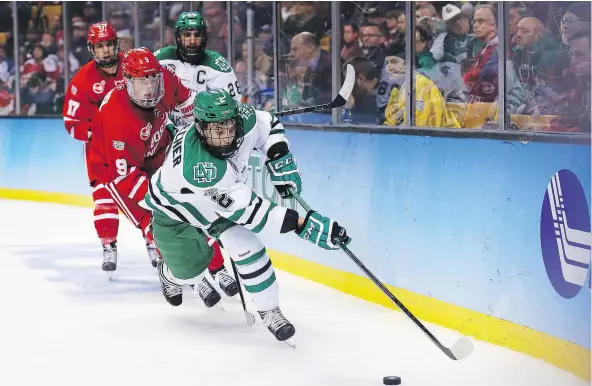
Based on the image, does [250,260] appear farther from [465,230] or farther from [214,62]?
[214,62]

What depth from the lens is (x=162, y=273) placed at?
16.6 ft

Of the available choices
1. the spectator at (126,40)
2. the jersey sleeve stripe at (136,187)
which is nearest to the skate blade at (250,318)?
the jersey sleeve stripe at (136,187)

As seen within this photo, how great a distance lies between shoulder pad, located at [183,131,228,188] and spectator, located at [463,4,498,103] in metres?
1.19

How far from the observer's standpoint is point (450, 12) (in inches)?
191

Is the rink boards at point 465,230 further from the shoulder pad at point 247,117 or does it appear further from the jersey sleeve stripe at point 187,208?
the jersey sleeve stripe at point 187,208

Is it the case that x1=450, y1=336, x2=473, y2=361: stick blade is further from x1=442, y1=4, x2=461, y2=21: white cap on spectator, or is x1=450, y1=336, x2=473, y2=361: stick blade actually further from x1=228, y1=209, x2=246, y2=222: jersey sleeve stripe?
x1=442, y1=4, x2=461, y2=21: white cap on spectator

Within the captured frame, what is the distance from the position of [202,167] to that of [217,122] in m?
0.17

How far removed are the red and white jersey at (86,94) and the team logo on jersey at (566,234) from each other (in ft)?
Result: 9.13

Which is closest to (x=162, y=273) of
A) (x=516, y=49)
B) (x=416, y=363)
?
(x=416, y=363)

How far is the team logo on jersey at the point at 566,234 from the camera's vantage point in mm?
3736

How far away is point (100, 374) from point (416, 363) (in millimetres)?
1121

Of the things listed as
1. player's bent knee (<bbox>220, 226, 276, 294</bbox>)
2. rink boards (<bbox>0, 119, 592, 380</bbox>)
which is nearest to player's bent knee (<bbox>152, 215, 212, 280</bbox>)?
player's bent knee (<bbox>220, 226, 276, 294</bbox>)

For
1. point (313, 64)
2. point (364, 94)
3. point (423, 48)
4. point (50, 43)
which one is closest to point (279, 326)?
point (423, 48)

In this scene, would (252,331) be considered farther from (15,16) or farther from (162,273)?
(15,16)
